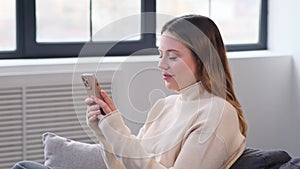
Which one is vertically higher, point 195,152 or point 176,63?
point 176,63

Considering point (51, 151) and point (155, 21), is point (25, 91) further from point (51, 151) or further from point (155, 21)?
point (155, 21)

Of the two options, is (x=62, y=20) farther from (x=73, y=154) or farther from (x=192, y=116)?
(x=192, y=116)

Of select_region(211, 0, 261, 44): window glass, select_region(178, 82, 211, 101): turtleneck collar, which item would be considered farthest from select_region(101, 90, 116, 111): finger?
select_region(211, 0, 261, 44): window glass

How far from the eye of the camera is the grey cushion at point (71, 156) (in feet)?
6.55

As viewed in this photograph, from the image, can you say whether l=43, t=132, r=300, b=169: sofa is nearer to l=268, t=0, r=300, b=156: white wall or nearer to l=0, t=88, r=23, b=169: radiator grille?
l=0, t=88, r=23, b=169: radiator grille

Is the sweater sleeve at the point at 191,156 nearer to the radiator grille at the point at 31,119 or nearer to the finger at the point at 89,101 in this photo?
the finger at the point at 89,101

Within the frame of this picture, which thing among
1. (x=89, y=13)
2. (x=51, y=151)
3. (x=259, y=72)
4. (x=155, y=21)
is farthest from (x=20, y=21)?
(x=155, y=21)

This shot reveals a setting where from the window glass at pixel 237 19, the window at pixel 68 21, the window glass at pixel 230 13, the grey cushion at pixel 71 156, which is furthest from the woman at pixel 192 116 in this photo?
the window glass at pixel 237 19

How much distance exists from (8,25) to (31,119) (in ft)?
1.96

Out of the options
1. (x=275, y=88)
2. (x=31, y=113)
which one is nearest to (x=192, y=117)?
(x=31, y=113)

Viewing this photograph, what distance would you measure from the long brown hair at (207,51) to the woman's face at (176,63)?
0.06 feet

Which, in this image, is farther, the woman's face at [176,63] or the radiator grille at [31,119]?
the radiator grille at [31,119]

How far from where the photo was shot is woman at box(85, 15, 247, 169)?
5.56ft

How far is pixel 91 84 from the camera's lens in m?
1.51
